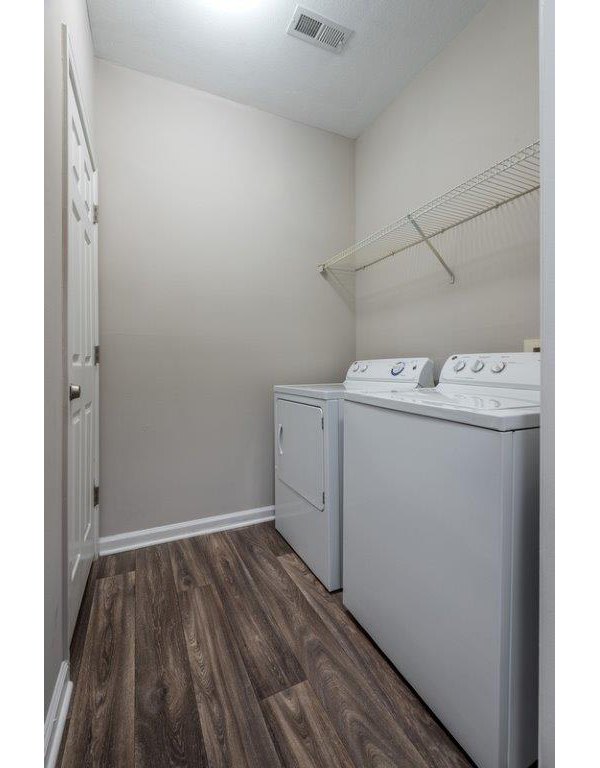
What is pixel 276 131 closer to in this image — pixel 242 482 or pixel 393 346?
pixel 393 346

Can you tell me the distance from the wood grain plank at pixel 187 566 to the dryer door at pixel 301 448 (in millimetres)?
590

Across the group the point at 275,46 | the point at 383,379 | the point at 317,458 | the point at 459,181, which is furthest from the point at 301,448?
the point at 275,46

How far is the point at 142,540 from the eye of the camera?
193 centimetres

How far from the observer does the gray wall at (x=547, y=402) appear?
0.64 m

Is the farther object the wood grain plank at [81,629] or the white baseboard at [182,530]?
the white baseboard at [182,530]

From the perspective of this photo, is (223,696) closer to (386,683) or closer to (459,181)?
(386,683)

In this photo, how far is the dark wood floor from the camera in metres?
0.89

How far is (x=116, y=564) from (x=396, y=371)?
177 centimetres

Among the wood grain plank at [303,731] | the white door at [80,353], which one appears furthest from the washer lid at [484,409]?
the white door at [80,353]

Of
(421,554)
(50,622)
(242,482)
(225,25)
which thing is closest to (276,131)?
(225,25)

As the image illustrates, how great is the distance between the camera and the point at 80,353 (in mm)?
1396

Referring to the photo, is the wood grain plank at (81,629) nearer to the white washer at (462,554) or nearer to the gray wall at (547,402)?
the white washer at (462,554)

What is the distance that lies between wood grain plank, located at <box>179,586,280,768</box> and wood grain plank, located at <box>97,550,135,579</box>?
49 centimetres
